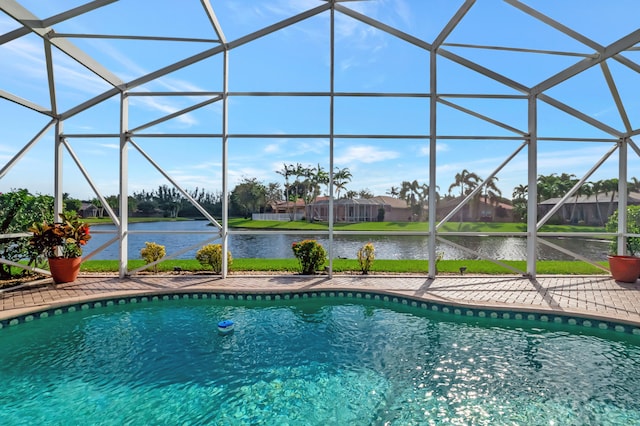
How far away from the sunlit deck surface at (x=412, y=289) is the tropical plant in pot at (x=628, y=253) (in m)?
0.27

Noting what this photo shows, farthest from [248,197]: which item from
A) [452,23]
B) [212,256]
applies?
[452,23]

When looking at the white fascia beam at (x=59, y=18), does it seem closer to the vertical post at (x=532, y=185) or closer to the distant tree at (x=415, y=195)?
the distant tree at (x=415, y=195)

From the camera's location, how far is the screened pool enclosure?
5.94 m

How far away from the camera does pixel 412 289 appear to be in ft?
20.3

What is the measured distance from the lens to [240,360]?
395cm

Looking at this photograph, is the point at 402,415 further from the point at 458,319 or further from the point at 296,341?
the point at 458,319

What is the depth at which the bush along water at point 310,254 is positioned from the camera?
7363mm

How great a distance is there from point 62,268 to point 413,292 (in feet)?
21.6

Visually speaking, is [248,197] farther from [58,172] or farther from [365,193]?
[58,172]

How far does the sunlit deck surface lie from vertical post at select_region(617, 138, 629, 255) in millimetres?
929

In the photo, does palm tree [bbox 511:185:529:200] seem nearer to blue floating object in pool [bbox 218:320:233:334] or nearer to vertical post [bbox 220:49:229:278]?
vertical post [bbox 220:49:229:278]

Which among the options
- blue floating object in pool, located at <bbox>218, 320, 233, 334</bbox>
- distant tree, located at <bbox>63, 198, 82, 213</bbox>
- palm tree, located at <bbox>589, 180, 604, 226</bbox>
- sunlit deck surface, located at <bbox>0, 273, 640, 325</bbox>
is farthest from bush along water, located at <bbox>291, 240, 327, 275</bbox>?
palm tree, located at <bbox>589, 180, 604, 226</bbox>

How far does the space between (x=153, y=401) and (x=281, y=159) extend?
371 inches

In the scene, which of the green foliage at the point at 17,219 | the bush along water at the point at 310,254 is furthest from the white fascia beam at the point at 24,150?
the bush along water at the point at 310,254
